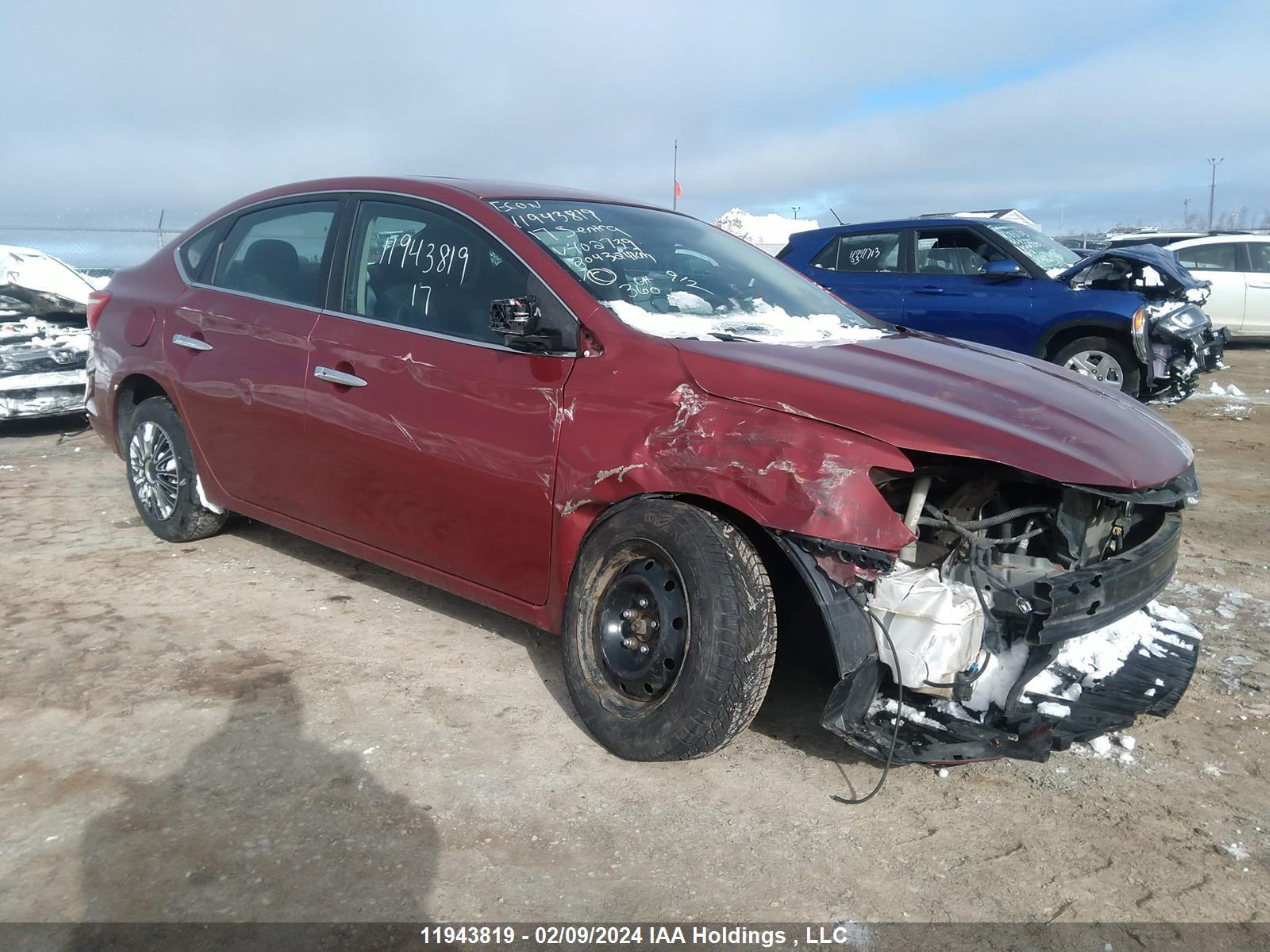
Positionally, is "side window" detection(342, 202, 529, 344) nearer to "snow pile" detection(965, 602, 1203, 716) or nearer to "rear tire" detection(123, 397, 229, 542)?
"rear tire" detection(123, 397, 229, 542)

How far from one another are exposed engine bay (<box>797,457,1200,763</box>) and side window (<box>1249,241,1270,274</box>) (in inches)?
519

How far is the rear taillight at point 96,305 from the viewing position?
16.4ft

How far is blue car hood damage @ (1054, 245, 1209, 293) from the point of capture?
826 centimetres

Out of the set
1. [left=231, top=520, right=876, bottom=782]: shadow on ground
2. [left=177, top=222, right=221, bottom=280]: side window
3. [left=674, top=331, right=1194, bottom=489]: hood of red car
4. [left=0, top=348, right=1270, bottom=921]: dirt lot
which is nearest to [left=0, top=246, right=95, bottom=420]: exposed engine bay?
[left=177, top=222, right=221, bottom=280]: side window

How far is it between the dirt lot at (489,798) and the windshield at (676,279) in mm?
1137

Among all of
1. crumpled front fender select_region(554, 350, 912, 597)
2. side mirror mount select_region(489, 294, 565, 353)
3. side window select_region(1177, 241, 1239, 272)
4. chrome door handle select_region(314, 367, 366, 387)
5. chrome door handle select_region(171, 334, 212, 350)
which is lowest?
crumpled front fender select_region(554, 350, 912, 597)

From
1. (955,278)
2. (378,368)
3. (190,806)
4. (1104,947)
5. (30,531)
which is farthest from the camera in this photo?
(955,278)

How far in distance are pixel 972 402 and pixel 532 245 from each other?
4.97 feet

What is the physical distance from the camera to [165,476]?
15.9ft

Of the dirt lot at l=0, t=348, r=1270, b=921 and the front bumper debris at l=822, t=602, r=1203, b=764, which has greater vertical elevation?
the front bumper debris at l=822, t=602, r=1203, b=764

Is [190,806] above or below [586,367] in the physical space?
below

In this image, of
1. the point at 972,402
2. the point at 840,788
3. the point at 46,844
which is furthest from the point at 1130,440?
the point at 46,844

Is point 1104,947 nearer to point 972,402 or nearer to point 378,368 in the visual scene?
point 972,402

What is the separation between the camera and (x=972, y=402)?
2.81 metres
